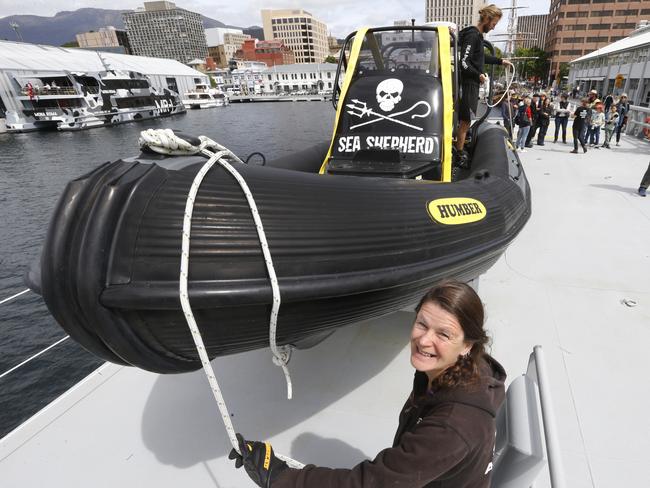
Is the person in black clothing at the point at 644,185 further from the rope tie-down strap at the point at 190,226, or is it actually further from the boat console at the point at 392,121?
the rope tie-down strap at the point at 190,226

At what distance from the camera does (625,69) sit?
28.3 meters

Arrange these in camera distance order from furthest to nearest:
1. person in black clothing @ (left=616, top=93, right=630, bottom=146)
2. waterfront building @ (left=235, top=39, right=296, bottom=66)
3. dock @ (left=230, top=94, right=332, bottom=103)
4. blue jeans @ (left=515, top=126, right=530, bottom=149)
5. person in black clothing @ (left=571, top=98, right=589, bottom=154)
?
waterfront building @ (left=235, top=39, right=296, bottom=66), dock @ (left=230, top=94, right=332, bottom=103), blue jeans @ (left=515, top=126, right=530, bottom=149), person in black clothing @ (left=616, top=93, right=630, bottom=146), person in black clothing @ (left=571, top=98, right=589, bottom=154)

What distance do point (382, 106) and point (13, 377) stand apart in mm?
4715

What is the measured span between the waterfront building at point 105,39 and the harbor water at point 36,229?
114882mm

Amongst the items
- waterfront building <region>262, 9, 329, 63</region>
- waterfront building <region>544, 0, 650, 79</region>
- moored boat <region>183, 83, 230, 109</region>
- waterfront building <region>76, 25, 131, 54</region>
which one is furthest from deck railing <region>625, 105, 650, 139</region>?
waterfront building <region>76, 25, 131, 54</region>

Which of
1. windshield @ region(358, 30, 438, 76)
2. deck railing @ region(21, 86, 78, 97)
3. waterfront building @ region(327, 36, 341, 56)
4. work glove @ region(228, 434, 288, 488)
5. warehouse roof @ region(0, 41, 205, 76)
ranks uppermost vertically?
waterfront building @ region(327, 36, 341, 56)

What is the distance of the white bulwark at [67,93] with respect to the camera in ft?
101

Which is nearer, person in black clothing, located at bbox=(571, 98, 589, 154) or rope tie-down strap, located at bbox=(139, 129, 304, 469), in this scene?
rope tie-down strap, located at bbox=(139, 129, 304, 469)

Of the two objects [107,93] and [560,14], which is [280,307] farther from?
[560,14]

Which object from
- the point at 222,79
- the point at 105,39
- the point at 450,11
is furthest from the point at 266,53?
the point at 105,39

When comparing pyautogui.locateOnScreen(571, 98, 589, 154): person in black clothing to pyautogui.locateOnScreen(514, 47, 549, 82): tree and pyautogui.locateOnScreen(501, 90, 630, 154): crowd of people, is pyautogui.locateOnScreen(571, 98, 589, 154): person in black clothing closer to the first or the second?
pyautogui.locateOnScreen(501, 90, 630, 154): crowd of people

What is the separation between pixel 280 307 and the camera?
55.1 inches

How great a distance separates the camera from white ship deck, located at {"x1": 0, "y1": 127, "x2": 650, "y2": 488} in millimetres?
1802

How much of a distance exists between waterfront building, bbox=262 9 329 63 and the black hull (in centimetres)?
12448
